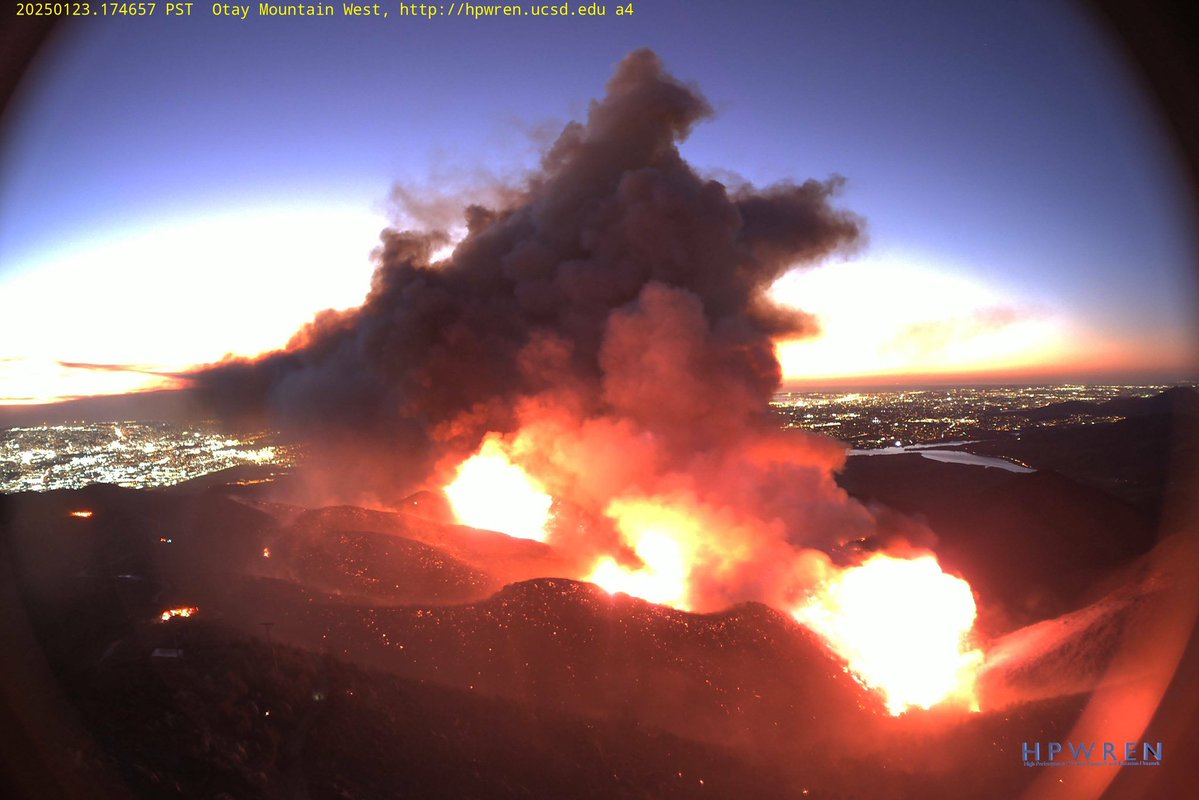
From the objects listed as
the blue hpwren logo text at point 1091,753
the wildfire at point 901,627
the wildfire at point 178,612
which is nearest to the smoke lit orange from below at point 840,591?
the wildfire at point 901,627

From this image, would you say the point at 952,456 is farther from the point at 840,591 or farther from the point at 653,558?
the point at 653,558

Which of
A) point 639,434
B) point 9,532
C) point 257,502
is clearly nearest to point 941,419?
point 639,434

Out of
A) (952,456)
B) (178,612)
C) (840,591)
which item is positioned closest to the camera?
(178,612)

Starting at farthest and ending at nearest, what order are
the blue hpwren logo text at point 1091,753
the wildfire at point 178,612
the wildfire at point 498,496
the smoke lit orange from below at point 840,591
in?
the wildfire at point 498,496 < the smoke lit orange from below at point 840,591 < the wildfire at point 178,612 < the blue hpwren logo text at point 1091,753

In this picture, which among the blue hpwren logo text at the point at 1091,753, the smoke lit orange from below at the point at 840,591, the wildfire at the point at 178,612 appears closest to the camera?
the blue hpwren logo text at the point at 1091,753

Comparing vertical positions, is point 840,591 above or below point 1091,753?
above

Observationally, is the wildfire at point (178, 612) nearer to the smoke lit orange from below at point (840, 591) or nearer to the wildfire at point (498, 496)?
the smoke lit orange from below at point (840, 591)

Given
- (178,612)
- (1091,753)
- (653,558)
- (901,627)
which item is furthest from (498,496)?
(1091,753)
